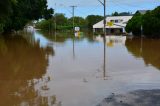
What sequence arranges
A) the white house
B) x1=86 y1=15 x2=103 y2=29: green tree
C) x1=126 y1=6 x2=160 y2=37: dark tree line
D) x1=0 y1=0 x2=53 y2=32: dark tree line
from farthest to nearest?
x1=86 y1=15 x2=103 y2=29: green tree → the white house → x1=0 y1=0 x2=53 y2=32: dark tree line → x1=126 y1=6 x2=160 y2=37: dark tree line

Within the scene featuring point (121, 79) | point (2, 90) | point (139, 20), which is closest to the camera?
point (2, 90)

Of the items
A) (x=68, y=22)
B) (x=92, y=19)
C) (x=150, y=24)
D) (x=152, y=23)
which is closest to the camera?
(x=152, y=23)

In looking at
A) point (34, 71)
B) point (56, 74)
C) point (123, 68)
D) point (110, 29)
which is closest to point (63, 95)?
point (56, 74)

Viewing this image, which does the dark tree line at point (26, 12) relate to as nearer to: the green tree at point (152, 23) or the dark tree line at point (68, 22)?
the green tree at point (152, 23)

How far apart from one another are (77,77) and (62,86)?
8.70ft

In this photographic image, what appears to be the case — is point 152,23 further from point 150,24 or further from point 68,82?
point 68,82

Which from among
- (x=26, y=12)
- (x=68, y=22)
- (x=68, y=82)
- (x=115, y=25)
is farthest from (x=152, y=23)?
(x=68, y=22)

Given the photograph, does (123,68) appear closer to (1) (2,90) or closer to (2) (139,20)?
(1) (2,90)

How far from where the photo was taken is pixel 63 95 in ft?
43.2

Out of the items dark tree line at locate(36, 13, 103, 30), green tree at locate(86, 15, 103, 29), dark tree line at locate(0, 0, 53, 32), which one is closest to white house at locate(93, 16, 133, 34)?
dark tree line at locate(36, 13, 103, 30)

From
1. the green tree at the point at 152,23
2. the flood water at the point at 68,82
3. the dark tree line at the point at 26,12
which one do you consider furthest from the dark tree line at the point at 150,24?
the flood water at the point at 68,82

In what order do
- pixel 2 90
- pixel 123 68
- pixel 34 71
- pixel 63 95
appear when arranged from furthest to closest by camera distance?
pixel 123 68 → pixel 34 71 → pixel 2 90 → pixel 63 95

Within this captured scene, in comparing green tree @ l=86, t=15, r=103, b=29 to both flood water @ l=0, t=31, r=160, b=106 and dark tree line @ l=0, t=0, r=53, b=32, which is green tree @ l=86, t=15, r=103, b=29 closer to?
dark tree line @ l=0, t=0, r=53, b=32

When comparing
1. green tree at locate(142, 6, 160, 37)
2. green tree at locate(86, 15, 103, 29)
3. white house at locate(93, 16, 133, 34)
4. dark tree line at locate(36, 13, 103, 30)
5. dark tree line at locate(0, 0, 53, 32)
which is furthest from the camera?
green tree at locate(86, 15, 103, 29)
